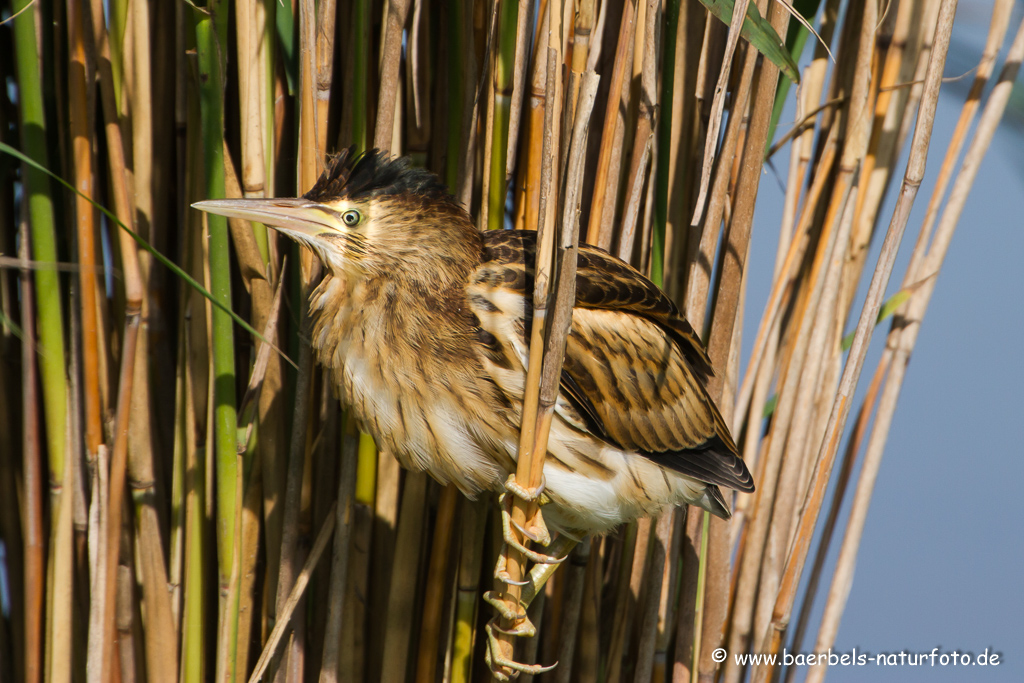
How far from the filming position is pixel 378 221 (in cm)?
107

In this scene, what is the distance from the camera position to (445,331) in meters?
1.08

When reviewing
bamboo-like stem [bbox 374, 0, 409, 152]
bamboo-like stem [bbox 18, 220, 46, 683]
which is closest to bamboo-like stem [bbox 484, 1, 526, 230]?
bamboo-like stem [bbox 374, 0, 409, 152]

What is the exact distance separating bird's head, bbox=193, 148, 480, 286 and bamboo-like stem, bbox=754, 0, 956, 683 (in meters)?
0.53

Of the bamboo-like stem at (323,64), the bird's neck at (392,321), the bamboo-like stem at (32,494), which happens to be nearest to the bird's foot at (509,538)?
the bird's neck at (392,321)

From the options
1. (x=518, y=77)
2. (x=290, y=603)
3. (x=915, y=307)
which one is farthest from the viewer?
(x=915, y=307)

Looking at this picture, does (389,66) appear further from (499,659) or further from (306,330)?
(499,659)

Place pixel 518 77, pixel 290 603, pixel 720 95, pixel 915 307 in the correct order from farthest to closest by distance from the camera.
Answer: pixel 915 307
pixel 290 603
pixel 518 77
pixel 720 95

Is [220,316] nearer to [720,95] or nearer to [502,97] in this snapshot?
[502,97]

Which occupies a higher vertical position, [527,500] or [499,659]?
[527,500]

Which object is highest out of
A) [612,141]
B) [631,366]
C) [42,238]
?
[612,141]

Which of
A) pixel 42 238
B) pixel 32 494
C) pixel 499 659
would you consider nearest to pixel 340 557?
pixel 499 659

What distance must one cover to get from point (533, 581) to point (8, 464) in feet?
2.78

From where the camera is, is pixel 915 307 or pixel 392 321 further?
pixel 915 307

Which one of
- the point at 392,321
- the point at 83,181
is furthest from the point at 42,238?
the point at 392,321
